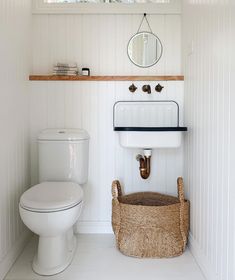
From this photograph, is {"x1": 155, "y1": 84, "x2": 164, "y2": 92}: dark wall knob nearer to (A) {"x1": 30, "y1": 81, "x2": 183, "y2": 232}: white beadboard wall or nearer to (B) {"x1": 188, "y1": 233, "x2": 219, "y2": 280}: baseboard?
(A) {"x1": 30, "y1": 81, "x2": 183, "y2": 232}: white beadboard wall

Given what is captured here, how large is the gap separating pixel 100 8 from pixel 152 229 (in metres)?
1.80

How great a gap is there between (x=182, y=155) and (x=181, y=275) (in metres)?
0.93

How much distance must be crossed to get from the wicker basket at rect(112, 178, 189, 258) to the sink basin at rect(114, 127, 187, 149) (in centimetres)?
37

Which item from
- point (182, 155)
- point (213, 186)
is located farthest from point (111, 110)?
point (213, 186)

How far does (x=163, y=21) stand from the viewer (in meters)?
2.33

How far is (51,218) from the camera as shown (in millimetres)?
1486

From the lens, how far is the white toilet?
1.51m

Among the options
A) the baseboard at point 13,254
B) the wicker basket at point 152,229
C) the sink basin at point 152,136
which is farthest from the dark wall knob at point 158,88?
the baseboard at point 13,254

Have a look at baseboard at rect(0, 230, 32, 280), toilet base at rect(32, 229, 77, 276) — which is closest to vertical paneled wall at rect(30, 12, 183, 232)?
baseboard at rect(0, 230, 32, 280)

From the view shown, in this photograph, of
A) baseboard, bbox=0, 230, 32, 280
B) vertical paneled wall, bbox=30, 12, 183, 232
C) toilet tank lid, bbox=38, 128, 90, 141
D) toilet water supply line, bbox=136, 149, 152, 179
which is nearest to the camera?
baseboard, bbox=0, 230, 32, 280

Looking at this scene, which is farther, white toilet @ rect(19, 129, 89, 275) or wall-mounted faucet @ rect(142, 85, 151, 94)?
wall-mounted faucet @ rect(142, 85, 151, 94)

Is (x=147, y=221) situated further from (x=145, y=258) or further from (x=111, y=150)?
(x=111, y=150)

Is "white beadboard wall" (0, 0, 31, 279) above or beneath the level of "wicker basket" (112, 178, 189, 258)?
above

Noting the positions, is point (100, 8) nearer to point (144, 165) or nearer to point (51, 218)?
point (144, 165)
